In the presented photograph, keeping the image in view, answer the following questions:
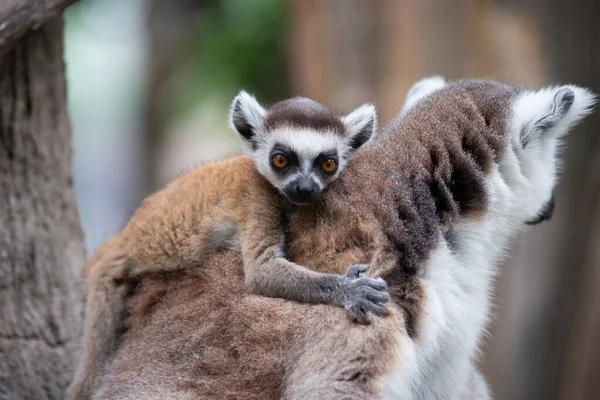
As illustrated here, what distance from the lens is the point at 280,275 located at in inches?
173

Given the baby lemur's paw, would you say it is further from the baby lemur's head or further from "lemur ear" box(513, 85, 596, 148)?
"lemur ear" box(513, 85, 596, 148)

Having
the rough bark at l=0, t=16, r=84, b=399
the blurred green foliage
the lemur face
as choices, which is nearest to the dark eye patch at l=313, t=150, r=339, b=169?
the lemur face

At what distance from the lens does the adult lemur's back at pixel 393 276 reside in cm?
415

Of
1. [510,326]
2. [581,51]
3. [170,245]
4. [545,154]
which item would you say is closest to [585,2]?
[581,51]

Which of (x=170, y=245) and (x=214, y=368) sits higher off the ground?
(x=170, y=245)

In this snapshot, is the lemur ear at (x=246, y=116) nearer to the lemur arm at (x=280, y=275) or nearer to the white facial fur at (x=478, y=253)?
the lemur arm at (x=280, y=275)

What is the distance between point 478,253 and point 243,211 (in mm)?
1314

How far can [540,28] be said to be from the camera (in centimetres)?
980

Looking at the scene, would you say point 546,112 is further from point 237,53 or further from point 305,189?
point 237,53

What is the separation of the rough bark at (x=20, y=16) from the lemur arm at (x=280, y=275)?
1.55 m

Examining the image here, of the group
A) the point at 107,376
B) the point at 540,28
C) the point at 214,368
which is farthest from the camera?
the point at 540,28

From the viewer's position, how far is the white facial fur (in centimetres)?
433

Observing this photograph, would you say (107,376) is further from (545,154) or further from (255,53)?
(255,53)

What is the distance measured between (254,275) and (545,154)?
184 cm
